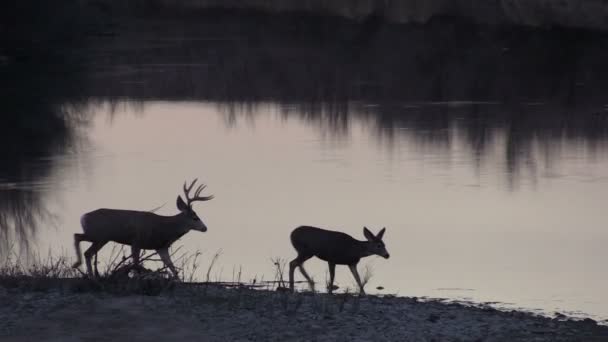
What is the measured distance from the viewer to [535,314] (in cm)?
1245

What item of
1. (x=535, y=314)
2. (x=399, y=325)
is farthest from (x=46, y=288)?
(x=535, y=314)

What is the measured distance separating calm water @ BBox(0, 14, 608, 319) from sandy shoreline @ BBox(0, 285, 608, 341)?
6.95 feet

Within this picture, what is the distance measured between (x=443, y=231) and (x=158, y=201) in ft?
14.4

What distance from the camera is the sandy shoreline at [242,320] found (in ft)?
33.3

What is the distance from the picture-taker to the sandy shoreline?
33.3 ft

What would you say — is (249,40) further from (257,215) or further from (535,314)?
(535,314)

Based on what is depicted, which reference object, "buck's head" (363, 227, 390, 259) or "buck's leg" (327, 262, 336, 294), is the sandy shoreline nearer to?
"buck's leg" (327, 262, 336, 294)

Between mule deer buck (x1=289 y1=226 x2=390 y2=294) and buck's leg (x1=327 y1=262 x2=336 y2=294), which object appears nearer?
buck's leg (x1=327 y1=262 x2=336 y2=294)

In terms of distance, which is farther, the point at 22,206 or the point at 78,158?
the point at 78,158

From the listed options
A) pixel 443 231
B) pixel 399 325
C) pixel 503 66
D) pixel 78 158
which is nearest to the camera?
pixel 399 325

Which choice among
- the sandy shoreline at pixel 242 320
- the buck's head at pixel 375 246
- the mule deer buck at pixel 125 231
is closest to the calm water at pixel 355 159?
the buck's head at pixel 375 246

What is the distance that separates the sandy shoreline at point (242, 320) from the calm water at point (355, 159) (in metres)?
2.12

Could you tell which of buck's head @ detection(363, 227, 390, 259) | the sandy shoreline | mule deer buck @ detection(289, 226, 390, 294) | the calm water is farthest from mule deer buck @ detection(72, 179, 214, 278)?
the sandy shoreline

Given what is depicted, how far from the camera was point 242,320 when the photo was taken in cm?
1045
